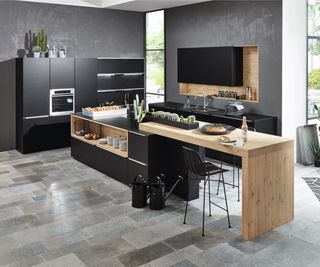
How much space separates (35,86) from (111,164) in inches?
104

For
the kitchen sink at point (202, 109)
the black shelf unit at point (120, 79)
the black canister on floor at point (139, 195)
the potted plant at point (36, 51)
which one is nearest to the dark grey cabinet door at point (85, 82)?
the black shelf unit at point (120, 79)

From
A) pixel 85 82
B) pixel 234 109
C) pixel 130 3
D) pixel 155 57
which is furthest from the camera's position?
pixel 155 57

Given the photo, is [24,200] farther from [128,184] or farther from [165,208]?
[165,208]

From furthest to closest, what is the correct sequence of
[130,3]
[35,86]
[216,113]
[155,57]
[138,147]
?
[155,57]
[130,3]
[35,86]
[216,113]
[138,147]

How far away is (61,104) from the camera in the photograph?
8.16 m

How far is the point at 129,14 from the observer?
9.68 metres

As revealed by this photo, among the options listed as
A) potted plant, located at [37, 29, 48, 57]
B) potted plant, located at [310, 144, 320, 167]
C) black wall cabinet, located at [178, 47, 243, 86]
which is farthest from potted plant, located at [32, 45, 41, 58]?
potted plant, located at [310, 144, 320, 167]

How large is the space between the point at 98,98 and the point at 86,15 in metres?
1.86

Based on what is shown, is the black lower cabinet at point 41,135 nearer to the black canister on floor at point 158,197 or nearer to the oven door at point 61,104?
the oven door at point 61,104

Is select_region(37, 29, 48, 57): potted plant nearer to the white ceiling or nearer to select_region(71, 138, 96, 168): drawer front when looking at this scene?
the white ceiling

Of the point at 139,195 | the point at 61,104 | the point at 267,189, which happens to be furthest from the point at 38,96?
the point at 267,189

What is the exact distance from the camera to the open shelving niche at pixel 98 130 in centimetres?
608

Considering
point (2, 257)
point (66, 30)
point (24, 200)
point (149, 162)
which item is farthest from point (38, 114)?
point (2, 257)

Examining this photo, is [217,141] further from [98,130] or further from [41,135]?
[41,135]
